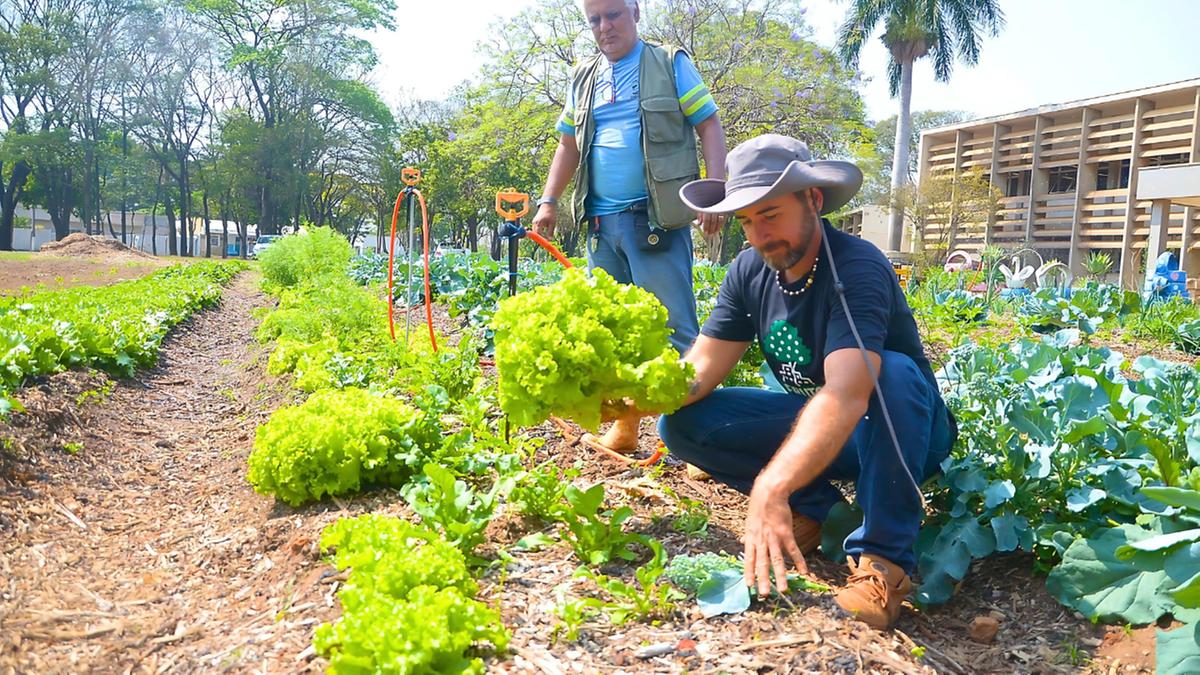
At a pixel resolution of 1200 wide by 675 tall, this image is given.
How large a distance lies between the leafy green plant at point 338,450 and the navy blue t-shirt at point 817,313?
122cm

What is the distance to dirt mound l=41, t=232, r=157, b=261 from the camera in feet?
89.9

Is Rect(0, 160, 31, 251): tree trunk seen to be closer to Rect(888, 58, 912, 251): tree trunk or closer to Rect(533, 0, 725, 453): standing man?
Rect(888, 58, 912, 251): tree trunk

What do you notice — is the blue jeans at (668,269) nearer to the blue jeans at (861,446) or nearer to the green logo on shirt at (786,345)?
the blue jeans at (861,446)

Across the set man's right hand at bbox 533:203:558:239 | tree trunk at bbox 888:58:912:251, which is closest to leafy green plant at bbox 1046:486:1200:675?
man's right hand at bbox 533:203:558:239

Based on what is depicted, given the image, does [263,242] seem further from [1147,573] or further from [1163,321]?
[1147,573]

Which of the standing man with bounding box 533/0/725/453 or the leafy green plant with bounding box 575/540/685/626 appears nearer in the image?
the leafy green plant with bounding box 575/540/685/626

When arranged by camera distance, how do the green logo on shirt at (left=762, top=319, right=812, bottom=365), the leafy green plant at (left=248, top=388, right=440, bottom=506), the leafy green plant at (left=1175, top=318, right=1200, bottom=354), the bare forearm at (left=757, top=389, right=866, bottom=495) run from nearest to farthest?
1. the bare forearm at (left=757, top=389, right=866, bottom=495)
2. the green logo on shirt at (left=762, top=319, right=812, bottom=365)
3. the leafy green plant at (left=248, top=388, right=440, bottom=506)
4. the leafy green plant at (left=1175, top=318, right=1200, bottom=354)

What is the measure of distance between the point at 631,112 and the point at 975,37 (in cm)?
2700

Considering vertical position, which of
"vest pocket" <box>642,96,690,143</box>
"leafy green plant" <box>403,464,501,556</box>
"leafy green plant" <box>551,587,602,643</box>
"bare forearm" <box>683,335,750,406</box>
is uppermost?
"vest pocket" <box>642,96,690,143</box>

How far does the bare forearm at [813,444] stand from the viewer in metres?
2.15

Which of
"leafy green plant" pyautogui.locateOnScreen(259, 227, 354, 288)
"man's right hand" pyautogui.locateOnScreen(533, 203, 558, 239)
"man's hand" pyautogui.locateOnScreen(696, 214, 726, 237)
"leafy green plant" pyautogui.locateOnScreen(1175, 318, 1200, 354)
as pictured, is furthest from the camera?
"leafy green plant" pyautogui.locateOnScreen(259, 227, 354, 288)

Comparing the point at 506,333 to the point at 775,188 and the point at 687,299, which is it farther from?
the point at 687,299

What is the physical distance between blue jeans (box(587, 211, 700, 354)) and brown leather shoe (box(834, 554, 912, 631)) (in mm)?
1552

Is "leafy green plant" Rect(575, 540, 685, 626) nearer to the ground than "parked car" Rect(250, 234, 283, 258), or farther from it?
nearer to the ground
